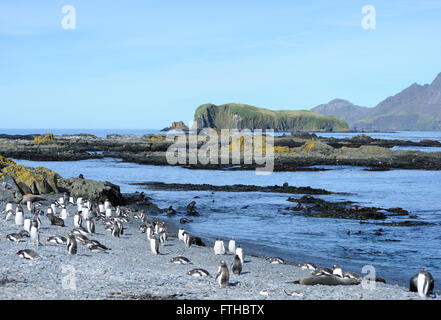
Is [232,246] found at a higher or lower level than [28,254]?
lower

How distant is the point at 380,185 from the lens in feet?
126

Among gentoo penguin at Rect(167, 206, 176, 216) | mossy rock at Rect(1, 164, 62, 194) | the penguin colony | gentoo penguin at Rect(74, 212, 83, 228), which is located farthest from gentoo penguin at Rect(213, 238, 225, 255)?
mossy rock at Rect(1, 164, 62, 194)

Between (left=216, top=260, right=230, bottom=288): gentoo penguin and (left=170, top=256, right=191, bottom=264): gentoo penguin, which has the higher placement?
(left=216, top=260, right=230, bottom=288): gentoo penguin

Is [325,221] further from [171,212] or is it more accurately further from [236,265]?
[236,265]

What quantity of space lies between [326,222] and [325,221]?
266 mm

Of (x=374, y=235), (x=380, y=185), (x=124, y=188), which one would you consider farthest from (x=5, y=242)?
(x=380, y=185)

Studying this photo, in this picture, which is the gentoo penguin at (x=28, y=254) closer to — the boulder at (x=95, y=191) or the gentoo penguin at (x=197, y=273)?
the gentoo penguin at (x=197, y=273)

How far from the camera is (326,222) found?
76.4ft

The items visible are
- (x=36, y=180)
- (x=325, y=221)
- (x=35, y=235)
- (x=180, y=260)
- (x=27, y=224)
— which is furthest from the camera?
(x=36, y=180)

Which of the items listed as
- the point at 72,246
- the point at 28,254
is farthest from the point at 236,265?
the point at 28,254

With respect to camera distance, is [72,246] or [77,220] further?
[77,220]

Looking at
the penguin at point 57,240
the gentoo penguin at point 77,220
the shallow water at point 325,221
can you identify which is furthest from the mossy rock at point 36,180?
the penguin at point 57,240

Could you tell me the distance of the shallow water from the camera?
16688mm

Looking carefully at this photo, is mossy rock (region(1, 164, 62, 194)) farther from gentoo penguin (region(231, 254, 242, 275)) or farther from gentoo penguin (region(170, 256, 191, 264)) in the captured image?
gentoo penguin (region(231, 254, 242, 275))
